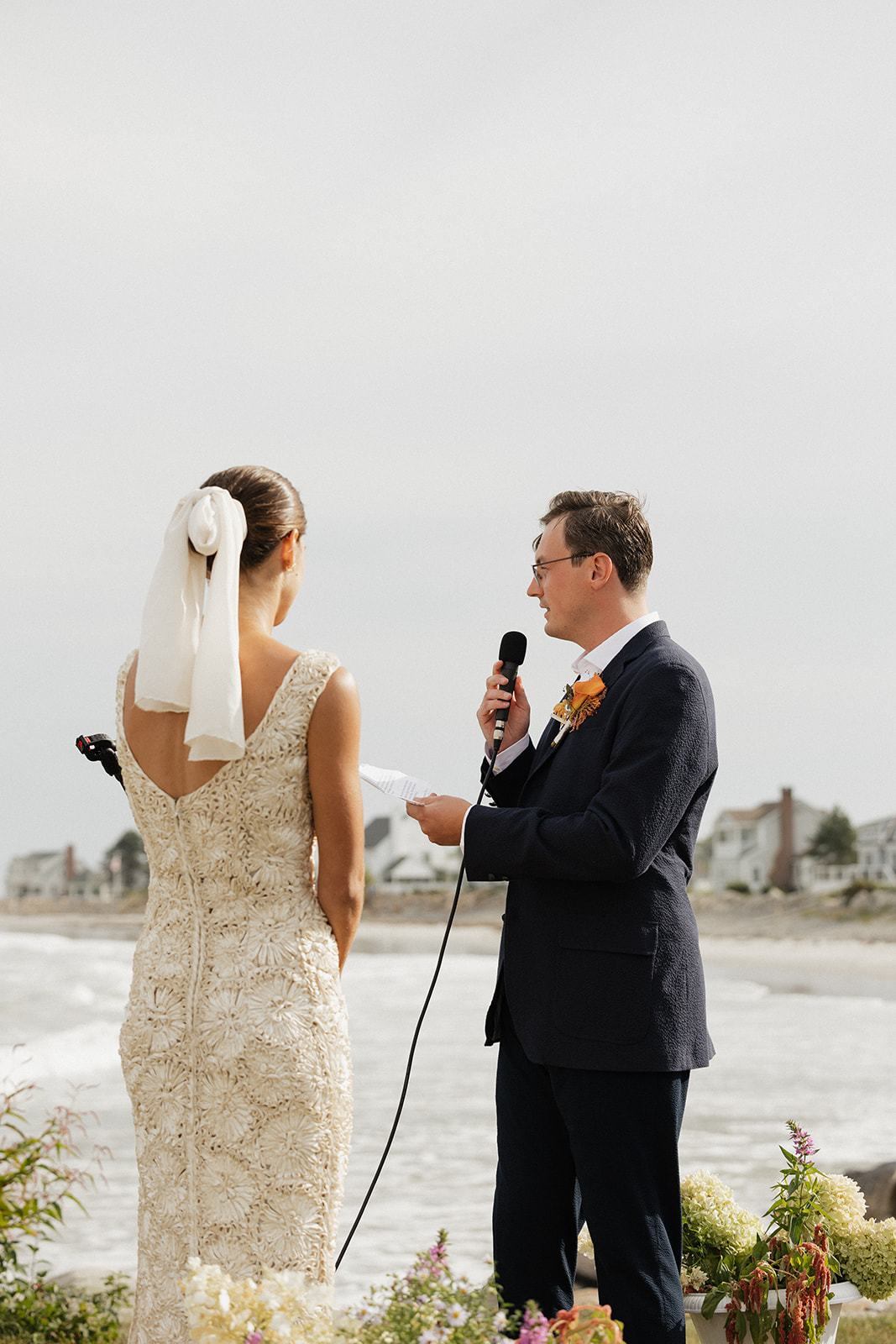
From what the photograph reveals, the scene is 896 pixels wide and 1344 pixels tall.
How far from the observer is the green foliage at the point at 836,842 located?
61.6m

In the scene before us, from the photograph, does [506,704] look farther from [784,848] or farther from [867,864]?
[784,848]

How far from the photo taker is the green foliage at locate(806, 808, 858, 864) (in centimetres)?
6159

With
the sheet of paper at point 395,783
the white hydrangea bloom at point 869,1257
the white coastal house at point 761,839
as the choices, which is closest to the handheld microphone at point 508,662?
the sheet of paper at point 395,783

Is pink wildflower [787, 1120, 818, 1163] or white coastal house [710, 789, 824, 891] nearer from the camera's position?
pink wildflower [787, 1120, 818, 1163]

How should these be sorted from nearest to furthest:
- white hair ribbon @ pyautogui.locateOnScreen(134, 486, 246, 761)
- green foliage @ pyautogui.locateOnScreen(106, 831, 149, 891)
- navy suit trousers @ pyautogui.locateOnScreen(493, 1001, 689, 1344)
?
1. white hair ribbon @ pyautogui.locateOnScreen(134, 486, 246, 761)
2. navy suit trousers @ pyautogui.locateOnScreen(493, 1001, 689, 1344)
3. green foliage @ pyautogui.locateOnScreen(106, 831, 149, 891)

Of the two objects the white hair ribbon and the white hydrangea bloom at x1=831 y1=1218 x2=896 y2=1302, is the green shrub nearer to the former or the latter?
the white hair ribbon

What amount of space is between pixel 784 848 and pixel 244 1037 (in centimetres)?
6554

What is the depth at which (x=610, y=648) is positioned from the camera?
2.89 metres

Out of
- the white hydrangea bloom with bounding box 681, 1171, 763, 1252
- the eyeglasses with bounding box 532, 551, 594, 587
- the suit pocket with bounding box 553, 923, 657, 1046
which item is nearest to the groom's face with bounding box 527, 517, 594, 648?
the eyeglasses with bounding box 532, 551, 594, 587

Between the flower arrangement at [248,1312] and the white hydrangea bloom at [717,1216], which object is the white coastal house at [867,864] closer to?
the white hydrangea bloom at [717,1216]

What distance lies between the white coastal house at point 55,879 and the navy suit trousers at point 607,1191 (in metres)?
72.5

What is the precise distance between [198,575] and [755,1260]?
1.96m

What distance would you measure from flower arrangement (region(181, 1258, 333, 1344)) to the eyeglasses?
1616 mm

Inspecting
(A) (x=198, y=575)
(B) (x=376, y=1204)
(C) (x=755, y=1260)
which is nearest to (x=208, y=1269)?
(A) (x=198, y=575)
